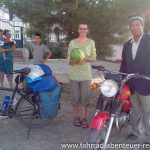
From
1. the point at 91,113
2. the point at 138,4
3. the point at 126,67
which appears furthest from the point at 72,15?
the point at 126,67

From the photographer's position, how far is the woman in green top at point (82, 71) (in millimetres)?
5449

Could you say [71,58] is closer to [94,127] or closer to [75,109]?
[75,109]

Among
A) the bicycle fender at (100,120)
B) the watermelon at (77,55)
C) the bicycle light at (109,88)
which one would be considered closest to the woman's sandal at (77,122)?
the watermelon at (77,55)

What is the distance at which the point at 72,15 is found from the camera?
24.1 ft

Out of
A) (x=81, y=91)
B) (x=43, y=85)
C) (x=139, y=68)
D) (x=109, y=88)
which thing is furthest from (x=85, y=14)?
(x=109, y=88)

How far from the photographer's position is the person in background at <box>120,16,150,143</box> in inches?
185

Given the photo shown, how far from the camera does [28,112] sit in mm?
5727

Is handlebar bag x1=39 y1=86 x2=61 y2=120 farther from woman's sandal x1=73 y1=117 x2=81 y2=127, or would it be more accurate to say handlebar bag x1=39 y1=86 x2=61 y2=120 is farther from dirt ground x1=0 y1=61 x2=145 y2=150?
woman's sandal x1=73 y1=117 x2=81 y2=127

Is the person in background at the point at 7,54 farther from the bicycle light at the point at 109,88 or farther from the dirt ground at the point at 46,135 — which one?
the bicycle light at the point at 109,88

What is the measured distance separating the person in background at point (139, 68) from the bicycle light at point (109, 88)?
78cm

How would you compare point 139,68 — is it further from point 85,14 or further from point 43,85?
point 85,14

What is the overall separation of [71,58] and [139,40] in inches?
43.2

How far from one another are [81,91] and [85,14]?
6.94ft

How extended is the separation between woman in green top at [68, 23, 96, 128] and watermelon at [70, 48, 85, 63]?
0.41 feet
